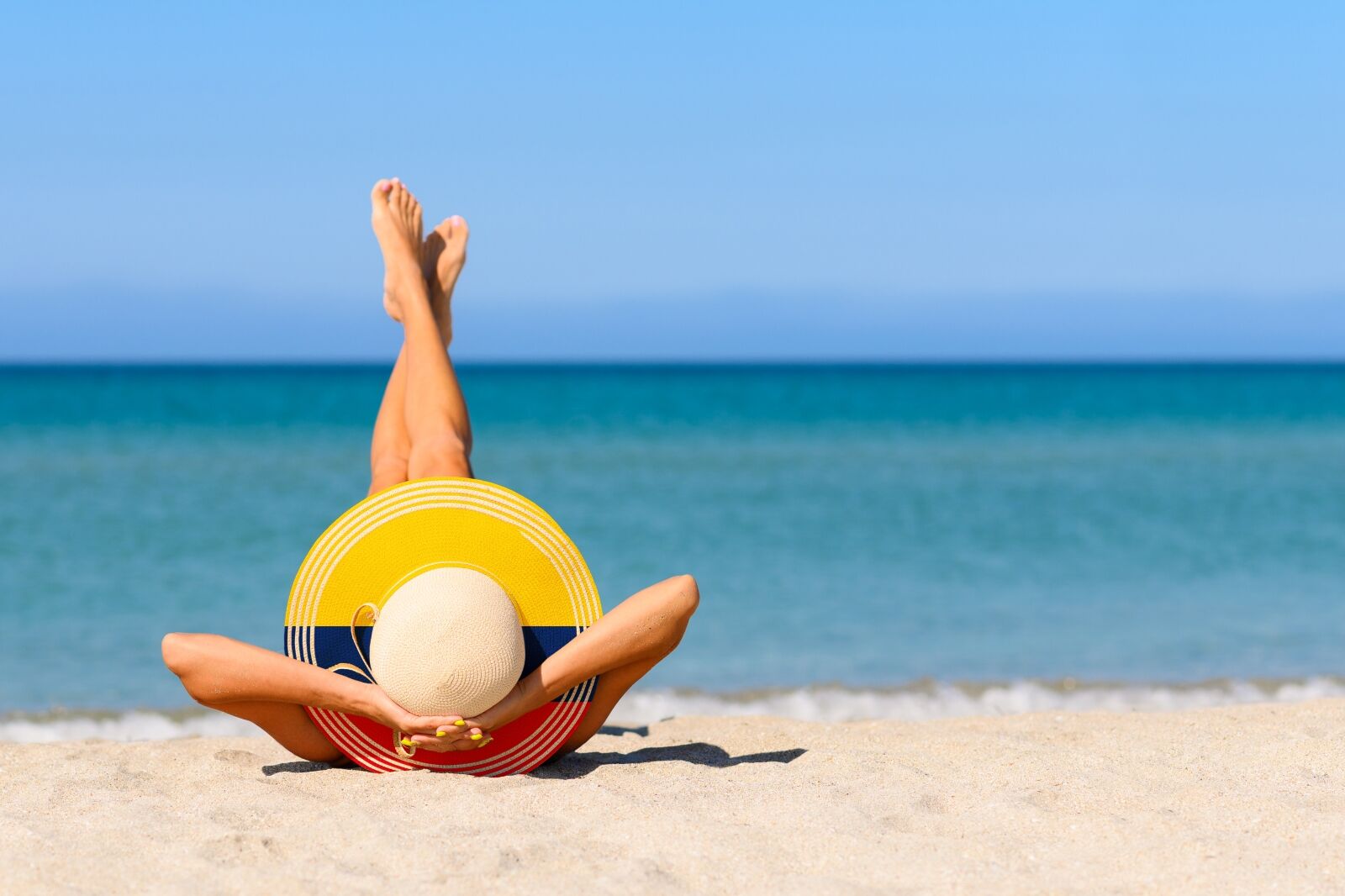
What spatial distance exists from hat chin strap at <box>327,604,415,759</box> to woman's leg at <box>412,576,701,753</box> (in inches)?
4.1

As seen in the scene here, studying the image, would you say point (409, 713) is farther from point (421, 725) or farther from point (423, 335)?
point (423, 335)

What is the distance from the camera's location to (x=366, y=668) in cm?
393

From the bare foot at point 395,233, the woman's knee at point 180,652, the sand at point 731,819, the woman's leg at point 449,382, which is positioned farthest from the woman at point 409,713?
the bare foot at point 395,233

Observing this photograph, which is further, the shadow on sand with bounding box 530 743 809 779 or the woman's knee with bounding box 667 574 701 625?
the shadow on sand with bounding box 530 743 809 779

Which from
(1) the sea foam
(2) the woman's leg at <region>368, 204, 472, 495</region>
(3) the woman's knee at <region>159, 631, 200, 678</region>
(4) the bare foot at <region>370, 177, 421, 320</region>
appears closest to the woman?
(3) the woman's knee at <region>159, 631, 200, 678</region>

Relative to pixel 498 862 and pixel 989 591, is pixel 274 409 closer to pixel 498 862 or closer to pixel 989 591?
pixel 989 591

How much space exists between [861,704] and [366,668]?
3100 millimetres

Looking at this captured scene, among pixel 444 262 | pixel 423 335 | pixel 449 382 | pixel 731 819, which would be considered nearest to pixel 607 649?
pixel 731 819

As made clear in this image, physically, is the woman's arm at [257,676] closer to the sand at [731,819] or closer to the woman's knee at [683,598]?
the sand at [731,819]

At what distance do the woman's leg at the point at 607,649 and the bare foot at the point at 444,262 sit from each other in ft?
7.03

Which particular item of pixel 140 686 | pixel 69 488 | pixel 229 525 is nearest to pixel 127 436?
pixel 69 488

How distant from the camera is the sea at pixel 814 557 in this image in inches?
268

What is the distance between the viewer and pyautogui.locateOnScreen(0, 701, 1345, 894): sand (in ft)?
10.1

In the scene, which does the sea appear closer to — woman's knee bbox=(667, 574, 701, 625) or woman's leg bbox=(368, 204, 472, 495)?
woman's leg bbox=(368, 204, 472, 495)
